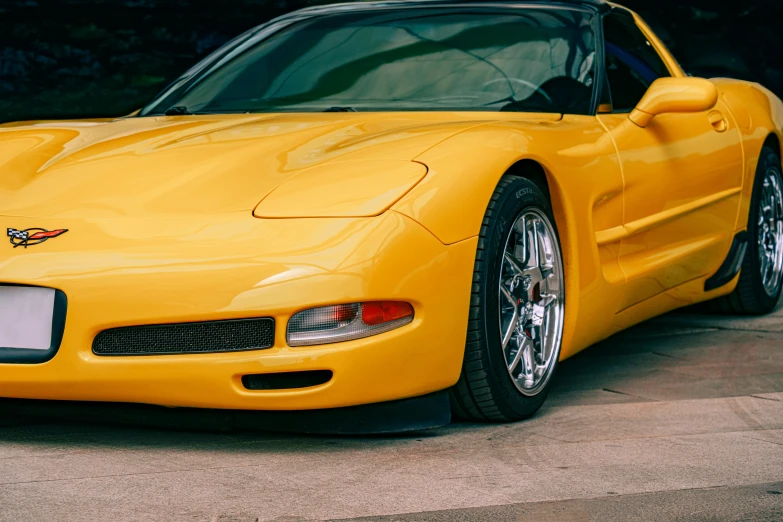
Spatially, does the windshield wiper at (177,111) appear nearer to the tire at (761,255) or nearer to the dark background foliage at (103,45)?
the tire at (761,255)

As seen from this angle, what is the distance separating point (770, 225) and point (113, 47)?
6.32 metres

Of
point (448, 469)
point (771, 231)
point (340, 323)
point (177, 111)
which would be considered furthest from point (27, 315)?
point (771, 231)

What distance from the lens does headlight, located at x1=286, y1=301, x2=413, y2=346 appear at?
3000mm

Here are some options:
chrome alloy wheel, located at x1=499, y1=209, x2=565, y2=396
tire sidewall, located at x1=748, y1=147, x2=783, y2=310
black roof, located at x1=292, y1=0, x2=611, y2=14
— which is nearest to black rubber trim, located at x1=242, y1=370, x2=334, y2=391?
chrome alloy wheel, located at x1=499, y1=209, x2=565, y2=396

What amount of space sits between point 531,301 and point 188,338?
1067 millimetres

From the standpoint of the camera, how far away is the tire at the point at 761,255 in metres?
5.34

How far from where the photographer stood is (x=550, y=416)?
3.59m

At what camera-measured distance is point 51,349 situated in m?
3.02

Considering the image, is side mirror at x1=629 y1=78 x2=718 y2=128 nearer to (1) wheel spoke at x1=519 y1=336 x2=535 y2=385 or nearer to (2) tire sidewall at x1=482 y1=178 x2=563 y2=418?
(2) tire sidewall at x1=482 y1=178 x2=563 y2=418

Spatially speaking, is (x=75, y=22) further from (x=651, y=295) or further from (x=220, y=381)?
(x=220, y=381)

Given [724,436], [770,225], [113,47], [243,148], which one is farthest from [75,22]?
[724,436]

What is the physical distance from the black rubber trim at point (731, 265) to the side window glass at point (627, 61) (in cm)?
74

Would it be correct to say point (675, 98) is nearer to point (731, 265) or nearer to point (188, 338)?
point (731, 265)

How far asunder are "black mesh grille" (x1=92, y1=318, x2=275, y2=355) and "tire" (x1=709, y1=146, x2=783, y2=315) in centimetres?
292
